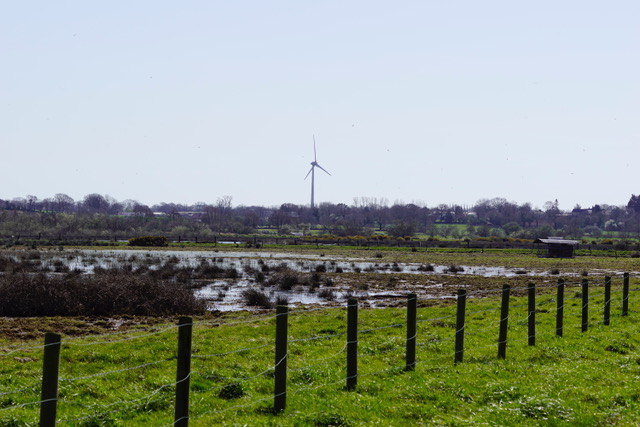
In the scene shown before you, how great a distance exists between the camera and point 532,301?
1544 cm

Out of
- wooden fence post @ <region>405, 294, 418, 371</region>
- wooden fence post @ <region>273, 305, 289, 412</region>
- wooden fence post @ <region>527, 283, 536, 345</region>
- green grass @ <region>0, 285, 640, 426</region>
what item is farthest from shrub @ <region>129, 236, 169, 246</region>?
wooden fence post @ <region>273, 305, 289, 412</region>

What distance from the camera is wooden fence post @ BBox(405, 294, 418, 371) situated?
11.8 m

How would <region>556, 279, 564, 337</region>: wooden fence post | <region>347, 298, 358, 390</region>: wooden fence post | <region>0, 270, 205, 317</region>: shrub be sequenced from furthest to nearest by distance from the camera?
1. <region>0, 270, 205, 317</region>: shrub
2. <region>556, 279, 564, 337</region>: wooden fence post
3. <region>347, 298, 358, 390</region>: wooden fence post

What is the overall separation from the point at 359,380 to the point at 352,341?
1.32 metres

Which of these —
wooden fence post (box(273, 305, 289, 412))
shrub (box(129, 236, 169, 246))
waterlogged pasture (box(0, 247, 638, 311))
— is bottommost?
waterlogged pasture (box(0, 247, 638, 311))

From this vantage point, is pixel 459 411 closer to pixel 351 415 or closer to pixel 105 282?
pixel 351 415

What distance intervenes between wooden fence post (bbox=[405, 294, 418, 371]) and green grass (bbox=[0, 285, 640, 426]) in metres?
0.22

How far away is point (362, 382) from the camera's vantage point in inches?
457

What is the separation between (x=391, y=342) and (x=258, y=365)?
12.4ft

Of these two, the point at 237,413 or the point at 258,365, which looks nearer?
the point at 237,413

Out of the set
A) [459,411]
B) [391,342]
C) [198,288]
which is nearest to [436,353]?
[391,342]

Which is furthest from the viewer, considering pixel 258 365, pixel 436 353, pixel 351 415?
pixel 436 353

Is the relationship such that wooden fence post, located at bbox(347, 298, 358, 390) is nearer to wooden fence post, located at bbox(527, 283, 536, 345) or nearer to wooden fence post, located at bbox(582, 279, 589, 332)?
wooden fence post, located at bbox(527, 283, 536, 345)

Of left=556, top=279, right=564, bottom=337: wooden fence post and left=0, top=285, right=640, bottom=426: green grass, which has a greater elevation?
left=556, top=279, right=564, bottom=337: wooden fence post
